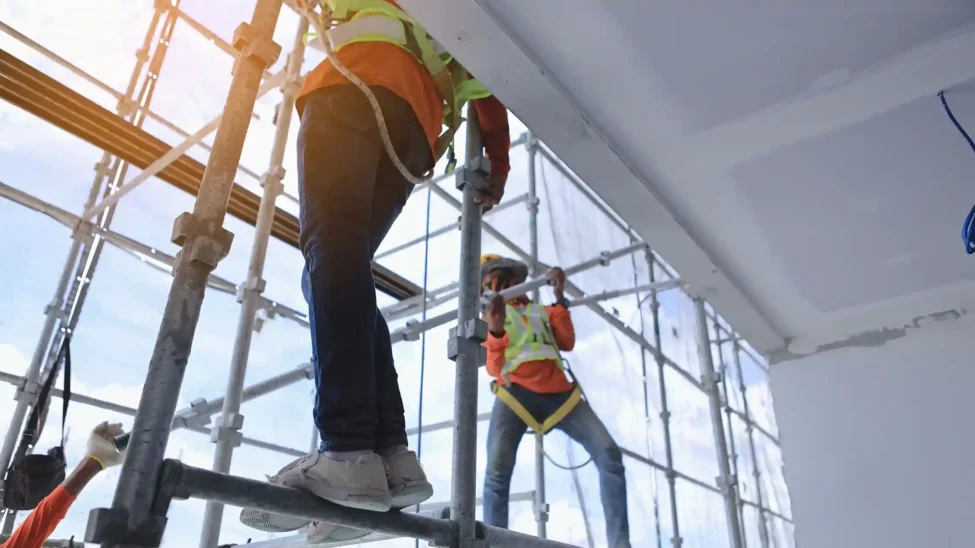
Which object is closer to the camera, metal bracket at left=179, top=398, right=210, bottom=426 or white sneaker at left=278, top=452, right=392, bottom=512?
white sneaker at left=278, top=452, right=392, bottom=512

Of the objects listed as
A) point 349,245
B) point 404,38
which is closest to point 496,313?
point 404,38

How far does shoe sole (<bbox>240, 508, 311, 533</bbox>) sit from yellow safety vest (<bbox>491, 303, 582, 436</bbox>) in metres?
1.53

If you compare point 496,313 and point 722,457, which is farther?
point 722,457

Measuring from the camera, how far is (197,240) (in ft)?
2.61

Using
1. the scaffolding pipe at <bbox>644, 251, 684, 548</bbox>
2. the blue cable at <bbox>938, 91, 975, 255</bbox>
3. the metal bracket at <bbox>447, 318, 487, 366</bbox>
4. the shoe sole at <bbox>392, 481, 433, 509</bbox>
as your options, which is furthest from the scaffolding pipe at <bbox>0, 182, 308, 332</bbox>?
the blue cable at <bbox>938, 91, 975, 255</bbox>

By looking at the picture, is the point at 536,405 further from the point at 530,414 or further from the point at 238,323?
the point at 238,323

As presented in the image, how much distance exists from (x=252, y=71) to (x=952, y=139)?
119 centimetres

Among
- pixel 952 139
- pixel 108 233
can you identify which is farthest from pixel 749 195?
pixel 108 233

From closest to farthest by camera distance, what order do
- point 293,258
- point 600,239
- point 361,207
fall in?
point 361,207 < point 293,258 < point 600,239

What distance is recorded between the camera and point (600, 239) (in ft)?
14.1

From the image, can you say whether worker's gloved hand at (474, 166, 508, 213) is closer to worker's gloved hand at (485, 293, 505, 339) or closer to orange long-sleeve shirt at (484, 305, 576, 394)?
worker's gloved hand at (485, 293, 505, 339)

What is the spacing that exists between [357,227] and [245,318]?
1051 mm

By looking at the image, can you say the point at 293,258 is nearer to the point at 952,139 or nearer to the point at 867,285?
the point at 867,285

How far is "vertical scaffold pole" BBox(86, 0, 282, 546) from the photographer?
67cm
